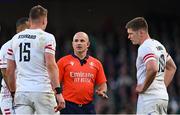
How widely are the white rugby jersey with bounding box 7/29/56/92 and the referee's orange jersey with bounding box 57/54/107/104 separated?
1.74m

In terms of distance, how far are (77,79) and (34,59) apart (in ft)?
6.34

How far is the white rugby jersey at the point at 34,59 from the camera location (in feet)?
33.1

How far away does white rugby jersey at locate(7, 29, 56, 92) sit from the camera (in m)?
10.1

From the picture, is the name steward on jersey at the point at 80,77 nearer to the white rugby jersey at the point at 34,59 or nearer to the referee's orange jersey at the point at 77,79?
the referee's orange jersey at the point at 77,79

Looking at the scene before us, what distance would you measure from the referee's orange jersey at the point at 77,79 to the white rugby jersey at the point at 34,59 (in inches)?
68.6

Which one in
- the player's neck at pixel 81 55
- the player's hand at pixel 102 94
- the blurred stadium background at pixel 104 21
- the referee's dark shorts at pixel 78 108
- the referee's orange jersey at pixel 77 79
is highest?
the blurred stadium background at pixel 104 21

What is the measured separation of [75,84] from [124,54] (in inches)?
347

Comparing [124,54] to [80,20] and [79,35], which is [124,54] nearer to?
[80,20]

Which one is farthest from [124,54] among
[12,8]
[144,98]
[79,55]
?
[144,98]

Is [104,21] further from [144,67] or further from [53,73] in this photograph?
[53,73]

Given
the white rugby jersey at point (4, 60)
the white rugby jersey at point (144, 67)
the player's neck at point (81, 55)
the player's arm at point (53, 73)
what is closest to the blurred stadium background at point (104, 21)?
the player's neck at point (81, 55)

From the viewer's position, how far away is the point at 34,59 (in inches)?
397

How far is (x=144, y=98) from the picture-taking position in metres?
10.5

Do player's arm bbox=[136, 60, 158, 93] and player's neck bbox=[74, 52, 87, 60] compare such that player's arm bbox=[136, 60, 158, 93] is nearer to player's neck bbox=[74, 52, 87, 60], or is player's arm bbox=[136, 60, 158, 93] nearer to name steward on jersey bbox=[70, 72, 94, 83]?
name steward on jersey bbox=[70, 72, 94, 83]
